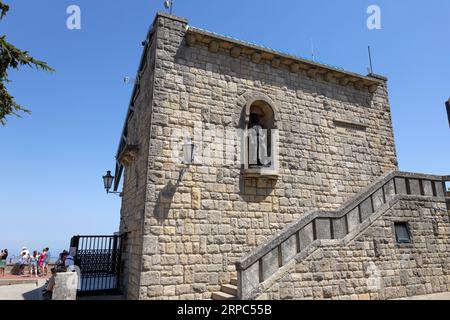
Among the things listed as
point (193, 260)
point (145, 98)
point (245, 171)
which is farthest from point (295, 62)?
point (193, 260)

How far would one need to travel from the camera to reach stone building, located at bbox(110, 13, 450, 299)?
649 cm

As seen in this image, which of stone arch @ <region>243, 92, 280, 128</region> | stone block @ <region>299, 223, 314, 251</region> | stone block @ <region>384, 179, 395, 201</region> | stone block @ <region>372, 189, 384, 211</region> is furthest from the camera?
stone arch @ <region>243, 92, 280, 128</region>

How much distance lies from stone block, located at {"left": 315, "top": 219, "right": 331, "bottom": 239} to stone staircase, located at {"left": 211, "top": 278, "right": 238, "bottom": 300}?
210 cm

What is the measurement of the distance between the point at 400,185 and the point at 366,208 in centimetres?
148

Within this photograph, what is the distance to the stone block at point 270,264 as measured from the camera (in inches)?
233

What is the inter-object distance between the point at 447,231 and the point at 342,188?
280 centimetres

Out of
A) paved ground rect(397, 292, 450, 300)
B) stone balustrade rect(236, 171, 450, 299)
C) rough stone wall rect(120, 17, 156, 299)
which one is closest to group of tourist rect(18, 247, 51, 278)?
rough stone wall rect(120, 17, 156, 299)

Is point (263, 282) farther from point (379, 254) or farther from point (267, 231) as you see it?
point (379, 254)

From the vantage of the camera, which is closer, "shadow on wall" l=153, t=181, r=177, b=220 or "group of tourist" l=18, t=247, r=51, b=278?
"shadow on wall" l=153, t=181, r=177, b=220

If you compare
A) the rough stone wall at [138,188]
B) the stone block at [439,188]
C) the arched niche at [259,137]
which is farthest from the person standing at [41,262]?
the stone block at [439,188]

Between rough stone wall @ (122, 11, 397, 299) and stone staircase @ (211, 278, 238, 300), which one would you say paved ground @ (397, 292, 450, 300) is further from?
stone staircase @ (211, 278, 238, 300)

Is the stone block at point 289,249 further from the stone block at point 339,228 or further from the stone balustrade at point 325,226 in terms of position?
the stone block at point 339,228

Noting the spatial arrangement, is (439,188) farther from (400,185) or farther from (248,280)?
(248,280)

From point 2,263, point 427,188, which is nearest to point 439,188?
point 427,188
